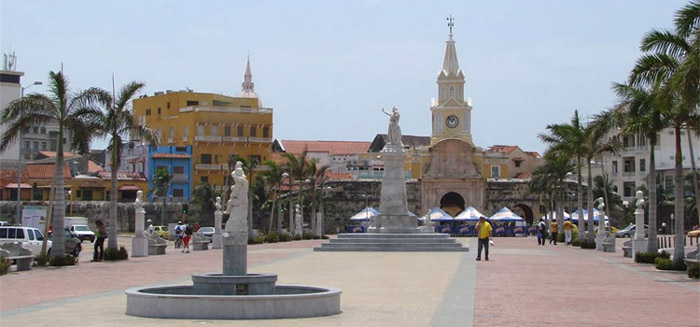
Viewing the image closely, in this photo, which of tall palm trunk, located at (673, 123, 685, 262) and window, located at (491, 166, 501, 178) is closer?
tall palm trunk, located at (673, 123, 685, 262)

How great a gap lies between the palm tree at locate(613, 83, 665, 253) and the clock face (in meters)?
69.9

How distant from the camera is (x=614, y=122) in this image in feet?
117

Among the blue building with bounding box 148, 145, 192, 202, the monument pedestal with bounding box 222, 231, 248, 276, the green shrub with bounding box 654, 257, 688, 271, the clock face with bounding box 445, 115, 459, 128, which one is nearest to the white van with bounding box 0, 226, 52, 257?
the monument pedestal with bounding box 222, 231, 248, 276

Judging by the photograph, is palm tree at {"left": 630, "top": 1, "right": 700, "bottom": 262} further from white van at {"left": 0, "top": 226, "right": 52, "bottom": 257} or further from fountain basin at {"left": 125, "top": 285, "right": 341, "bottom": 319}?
white van at {"left": 0, "top": 226, "right": 52, "bottom": 257}

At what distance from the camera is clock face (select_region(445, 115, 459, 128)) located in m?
103

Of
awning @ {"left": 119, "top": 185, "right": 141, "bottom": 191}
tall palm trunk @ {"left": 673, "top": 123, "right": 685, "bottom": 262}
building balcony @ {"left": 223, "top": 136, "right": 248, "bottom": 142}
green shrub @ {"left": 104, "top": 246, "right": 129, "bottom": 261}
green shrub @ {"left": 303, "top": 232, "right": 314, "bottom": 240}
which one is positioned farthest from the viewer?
building balcony @ {"left": 223, "top": 136, "right": 248, "bottom": 142}

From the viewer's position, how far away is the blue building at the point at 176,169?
89.2 meters

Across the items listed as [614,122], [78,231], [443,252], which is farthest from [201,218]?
[614,122]

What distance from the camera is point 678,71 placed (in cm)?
2252

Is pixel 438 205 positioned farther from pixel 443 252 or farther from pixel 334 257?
pixel 334 257

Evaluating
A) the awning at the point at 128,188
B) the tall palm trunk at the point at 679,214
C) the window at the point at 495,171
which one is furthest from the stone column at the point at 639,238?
the window at the point at 495,171

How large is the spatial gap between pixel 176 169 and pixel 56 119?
58741mm

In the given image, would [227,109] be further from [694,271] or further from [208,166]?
[694,271]

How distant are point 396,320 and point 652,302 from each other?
5.97m
